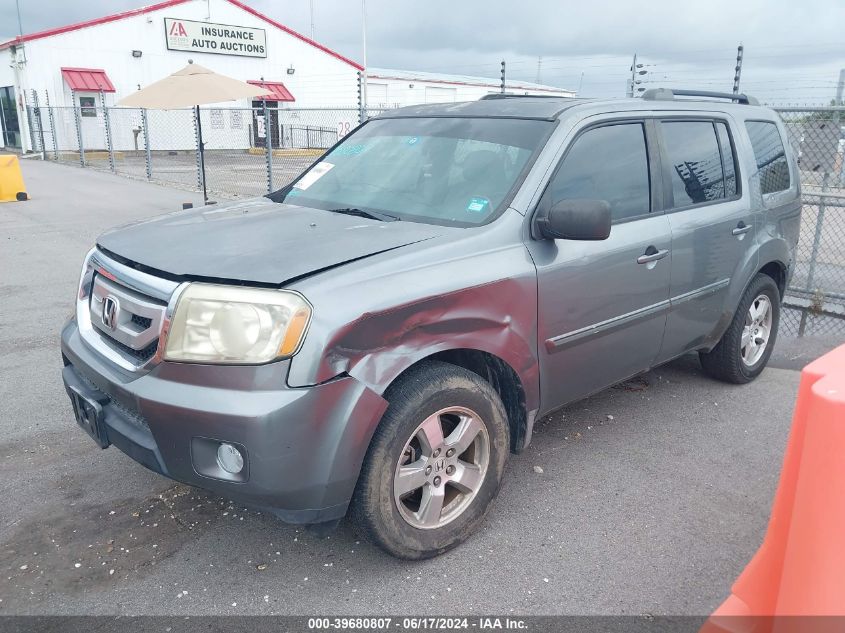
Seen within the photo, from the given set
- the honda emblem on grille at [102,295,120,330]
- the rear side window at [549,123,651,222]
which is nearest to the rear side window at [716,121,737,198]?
the rear side window at [549,123,651,222]

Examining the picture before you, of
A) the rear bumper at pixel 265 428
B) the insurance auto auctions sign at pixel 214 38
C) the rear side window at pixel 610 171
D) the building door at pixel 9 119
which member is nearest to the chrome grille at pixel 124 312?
the rear bumper at pixel 265 428

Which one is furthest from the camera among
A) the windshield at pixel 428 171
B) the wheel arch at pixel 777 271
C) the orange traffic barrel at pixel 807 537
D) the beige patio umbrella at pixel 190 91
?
the beige patio umbrella at pixel 190 91

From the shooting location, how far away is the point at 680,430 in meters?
4.26

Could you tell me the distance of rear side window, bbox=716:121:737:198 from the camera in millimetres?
4402

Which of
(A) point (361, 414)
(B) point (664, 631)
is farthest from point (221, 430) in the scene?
(B) point (664, 631)

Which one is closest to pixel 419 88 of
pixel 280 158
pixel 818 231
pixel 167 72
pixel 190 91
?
pixel 167 72

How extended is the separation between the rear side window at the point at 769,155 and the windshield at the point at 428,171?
204 cm

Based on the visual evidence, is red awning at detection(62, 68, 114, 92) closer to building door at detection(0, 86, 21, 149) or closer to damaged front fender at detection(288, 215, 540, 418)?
building door at detection(0, 86, 21, 149)

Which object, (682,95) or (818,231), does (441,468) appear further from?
(818,231)

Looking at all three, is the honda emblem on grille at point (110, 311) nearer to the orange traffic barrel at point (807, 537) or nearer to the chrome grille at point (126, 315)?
the chrome grille at point (126, 315)

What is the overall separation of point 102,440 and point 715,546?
265 centimetres

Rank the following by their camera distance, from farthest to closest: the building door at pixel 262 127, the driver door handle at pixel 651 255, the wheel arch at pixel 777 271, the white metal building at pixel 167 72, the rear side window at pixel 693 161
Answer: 1. the white metal building at pixel 167 72
2. the building door at pixel 262 127
3. the wheel arch at pixel 777 271
4. the rear side window at pixel 693 161
5. the driver door handle at pixel 651 255

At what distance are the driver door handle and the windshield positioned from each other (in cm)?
83

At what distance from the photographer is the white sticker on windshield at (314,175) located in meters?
4.12
